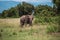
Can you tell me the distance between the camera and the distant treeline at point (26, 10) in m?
3.93

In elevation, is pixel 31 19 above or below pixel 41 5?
below

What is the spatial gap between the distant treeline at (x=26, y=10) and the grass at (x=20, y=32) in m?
0.11

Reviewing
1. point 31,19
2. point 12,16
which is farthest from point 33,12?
point 12,16

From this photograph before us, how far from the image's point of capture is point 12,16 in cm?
394

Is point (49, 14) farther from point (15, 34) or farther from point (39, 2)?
point (15, 34)

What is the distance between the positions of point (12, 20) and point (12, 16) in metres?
0.08

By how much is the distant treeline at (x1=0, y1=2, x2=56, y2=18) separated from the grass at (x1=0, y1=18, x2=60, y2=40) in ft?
0.37

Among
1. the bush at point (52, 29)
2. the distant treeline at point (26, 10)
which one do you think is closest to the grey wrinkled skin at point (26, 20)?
the distant treeline at point (26, 10)

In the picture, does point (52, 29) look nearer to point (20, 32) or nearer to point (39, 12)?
point (39, 12)

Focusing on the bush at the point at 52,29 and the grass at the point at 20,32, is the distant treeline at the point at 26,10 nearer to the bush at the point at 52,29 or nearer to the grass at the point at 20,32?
the grass at the point at 20,32

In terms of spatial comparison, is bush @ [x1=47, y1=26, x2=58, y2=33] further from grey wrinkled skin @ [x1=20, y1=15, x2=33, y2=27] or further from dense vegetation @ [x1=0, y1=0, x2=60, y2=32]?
grey wrinkled skin @ [x1=20, y1=15, x2=33, y2=27]

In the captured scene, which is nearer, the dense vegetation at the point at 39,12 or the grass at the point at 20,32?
the grass at the point at 20,32

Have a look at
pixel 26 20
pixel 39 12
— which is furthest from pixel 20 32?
pixel 39 12

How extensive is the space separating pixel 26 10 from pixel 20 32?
42 centimetres
